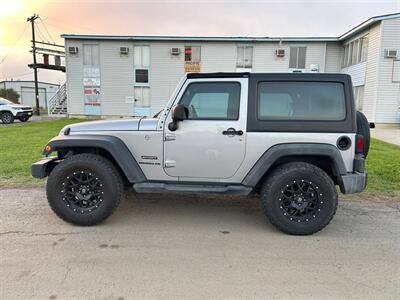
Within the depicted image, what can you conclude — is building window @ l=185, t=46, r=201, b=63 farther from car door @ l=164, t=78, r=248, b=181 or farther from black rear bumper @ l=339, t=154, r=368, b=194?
black rear bumper @ l=339, t=154, r=368, b=194

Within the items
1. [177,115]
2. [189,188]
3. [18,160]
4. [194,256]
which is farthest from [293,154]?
[18,160]

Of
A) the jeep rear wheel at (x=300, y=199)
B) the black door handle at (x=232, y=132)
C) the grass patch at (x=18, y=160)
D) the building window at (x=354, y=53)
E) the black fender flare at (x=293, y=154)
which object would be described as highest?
the building window at (x=354, y=53)

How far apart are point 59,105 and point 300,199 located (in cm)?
2617

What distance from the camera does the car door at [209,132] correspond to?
387 centimetres

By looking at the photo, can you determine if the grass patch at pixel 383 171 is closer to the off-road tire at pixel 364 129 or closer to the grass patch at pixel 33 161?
the grass patch at pixel 33 161

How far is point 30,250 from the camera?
3.33m

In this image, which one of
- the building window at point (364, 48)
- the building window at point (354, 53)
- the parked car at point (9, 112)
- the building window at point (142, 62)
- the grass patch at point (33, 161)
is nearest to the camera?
the grass patch at point (33, 161)

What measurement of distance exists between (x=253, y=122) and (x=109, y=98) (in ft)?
66.7

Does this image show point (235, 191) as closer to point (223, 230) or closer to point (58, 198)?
point (223, 230)

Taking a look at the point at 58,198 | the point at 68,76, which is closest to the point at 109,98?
the point at 68,76

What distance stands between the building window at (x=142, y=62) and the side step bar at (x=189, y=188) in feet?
63.3

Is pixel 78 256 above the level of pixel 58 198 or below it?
below

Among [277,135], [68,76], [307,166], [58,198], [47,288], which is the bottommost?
[47,288]

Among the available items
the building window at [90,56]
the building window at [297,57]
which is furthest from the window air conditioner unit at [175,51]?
the building window at [297,57]
